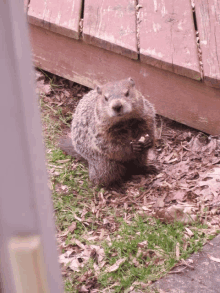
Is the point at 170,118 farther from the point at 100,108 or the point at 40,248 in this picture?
the point at 40,248

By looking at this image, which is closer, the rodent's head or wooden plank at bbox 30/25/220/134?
the rodent's head

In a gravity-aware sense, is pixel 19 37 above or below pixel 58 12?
below

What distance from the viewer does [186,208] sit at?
353 centimetres

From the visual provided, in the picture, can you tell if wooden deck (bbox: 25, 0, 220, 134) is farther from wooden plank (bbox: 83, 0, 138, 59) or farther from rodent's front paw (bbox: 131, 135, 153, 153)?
rodent's front paw (bbox: 131, 135, 153, 153)

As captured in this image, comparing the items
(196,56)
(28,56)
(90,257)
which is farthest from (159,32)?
(28,56)

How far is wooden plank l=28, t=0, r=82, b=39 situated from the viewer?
5016 mm

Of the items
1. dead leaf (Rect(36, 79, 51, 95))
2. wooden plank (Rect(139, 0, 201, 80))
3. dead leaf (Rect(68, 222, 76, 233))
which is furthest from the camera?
dead leaf (Rect(36, 79, 51, 95))

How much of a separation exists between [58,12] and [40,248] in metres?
5.00

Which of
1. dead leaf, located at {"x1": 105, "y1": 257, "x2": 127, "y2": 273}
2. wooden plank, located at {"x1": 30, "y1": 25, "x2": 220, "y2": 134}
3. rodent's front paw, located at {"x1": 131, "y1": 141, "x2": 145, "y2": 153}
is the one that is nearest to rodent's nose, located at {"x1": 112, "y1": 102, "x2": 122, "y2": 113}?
rodent's front paw, located at {"x1": 131, "y1": 141, "x2": 145, "y2": 153}

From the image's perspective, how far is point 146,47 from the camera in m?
4.55

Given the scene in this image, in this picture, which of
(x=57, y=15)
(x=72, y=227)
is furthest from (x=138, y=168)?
(x=57, y=15)

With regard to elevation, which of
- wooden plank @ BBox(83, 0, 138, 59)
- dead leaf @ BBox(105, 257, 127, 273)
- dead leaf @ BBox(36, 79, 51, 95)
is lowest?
dead leaf @ BBox(105, 257, 127, 273)

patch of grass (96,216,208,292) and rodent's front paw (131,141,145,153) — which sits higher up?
rodent's front paw (131,141,145,153)

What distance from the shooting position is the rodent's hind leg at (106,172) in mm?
4676
